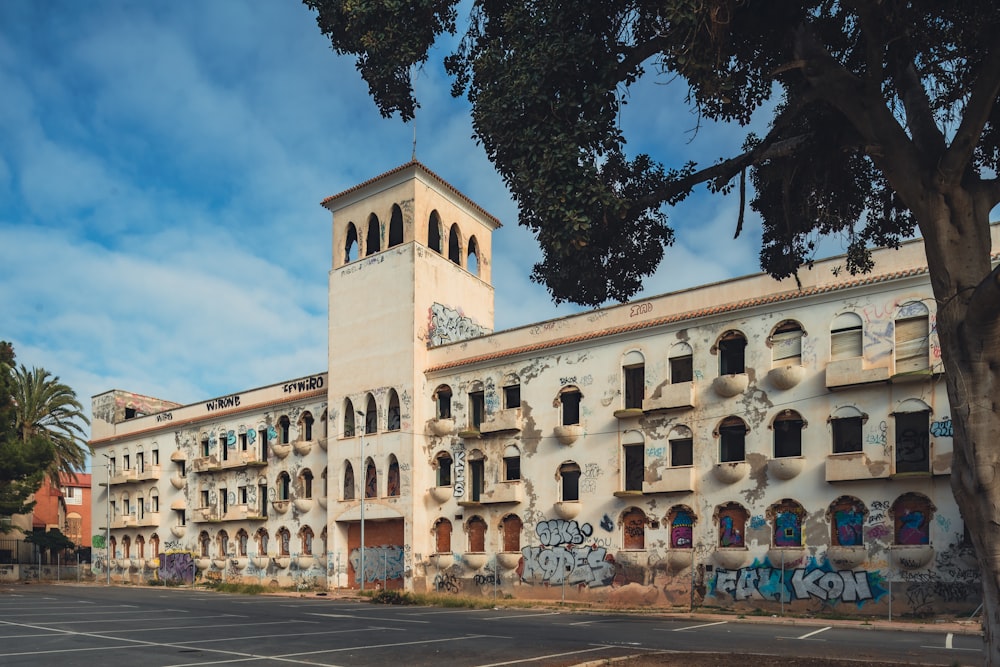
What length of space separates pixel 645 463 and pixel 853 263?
17.4 m

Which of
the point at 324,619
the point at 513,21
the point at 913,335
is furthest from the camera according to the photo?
the point at 913,335

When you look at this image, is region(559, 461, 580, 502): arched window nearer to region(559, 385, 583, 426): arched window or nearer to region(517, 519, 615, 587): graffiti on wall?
region(517, 519, 615, 587): graffiti on wall

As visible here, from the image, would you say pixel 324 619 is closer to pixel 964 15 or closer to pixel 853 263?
pixel 853 263

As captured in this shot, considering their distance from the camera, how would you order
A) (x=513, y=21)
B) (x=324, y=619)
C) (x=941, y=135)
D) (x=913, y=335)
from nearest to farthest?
(x=941, y=135) < (x=513, y=21) < (x=324, y=619) < (x=913, y=335)

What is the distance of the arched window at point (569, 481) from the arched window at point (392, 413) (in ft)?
30.9

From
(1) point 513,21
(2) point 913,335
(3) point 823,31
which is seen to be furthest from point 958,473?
(2) point 913,335

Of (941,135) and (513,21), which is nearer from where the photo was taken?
(941,135)

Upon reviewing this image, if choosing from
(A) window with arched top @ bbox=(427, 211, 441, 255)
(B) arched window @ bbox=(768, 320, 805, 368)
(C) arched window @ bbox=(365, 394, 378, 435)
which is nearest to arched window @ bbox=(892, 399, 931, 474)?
(B) arched window @ bbox=(768, 320, 805, 368)

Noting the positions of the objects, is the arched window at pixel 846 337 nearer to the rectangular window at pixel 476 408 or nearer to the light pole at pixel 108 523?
the rectangular window at pixel 476 408

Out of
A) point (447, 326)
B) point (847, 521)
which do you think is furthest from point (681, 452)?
point (447, 326)

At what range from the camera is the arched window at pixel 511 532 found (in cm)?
3334

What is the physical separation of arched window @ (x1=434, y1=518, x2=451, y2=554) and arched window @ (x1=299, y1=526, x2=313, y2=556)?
9456 mm

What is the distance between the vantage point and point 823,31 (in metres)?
12.1

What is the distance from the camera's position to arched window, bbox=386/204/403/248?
132 ft
